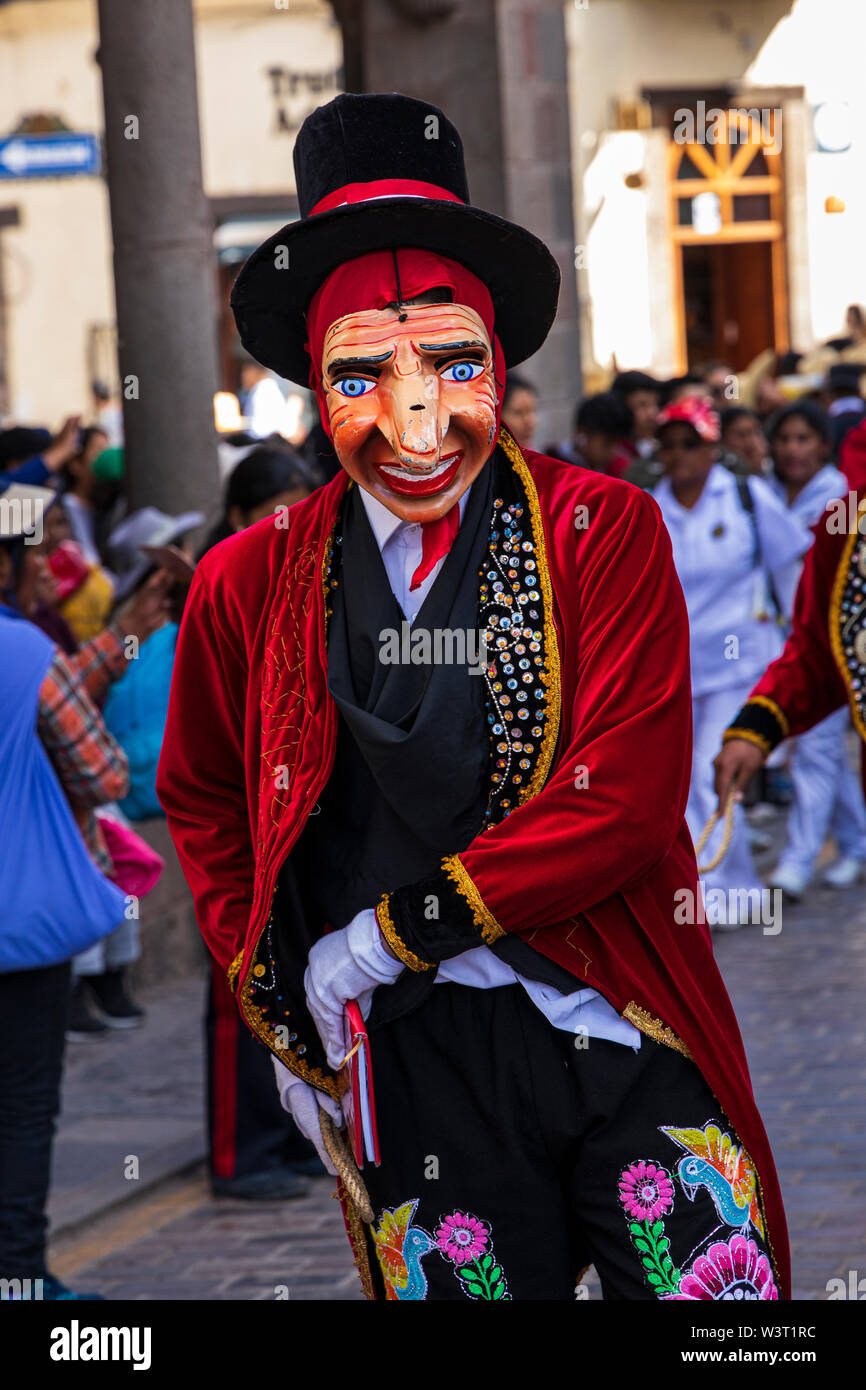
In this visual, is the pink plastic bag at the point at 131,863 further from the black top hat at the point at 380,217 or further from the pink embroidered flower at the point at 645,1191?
the pink embroidered flower at the point at 645,1191

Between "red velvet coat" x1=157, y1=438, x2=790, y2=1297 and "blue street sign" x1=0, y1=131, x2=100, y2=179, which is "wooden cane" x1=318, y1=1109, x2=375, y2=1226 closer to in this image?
"red velvet coat" x1=157, y1=438, x2=790, y2=1297

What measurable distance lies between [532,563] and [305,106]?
22183 millimetres

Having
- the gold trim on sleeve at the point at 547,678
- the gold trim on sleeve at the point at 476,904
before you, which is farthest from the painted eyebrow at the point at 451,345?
the gold trim on sleeve at the point at 476,904

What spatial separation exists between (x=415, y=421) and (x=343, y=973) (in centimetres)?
74

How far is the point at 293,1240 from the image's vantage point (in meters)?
5.39

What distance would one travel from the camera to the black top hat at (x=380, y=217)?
279cm

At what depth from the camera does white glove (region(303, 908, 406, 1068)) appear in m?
2.75

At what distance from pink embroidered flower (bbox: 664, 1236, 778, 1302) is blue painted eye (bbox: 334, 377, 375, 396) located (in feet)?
3.99

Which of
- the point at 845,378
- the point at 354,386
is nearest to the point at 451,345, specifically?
the point at 354,386

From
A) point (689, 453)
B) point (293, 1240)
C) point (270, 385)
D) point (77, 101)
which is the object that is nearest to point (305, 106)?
point (77, 101)

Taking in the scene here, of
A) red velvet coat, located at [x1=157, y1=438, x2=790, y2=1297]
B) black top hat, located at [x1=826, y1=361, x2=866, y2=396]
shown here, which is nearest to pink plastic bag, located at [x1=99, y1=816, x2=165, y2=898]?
red velvet coat, located at [x1=157, y1=438, x2=790, y2=1297]

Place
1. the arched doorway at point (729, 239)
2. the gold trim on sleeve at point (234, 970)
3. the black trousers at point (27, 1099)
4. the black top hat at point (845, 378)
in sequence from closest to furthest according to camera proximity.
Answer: the gold trim on sleeve at point (234, 970) → the black trousers at point (27, 1099) → the black top hat at point (845, 378) → the arched doorway at point (729, 239)

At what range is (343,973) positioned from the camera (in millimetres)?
2775
